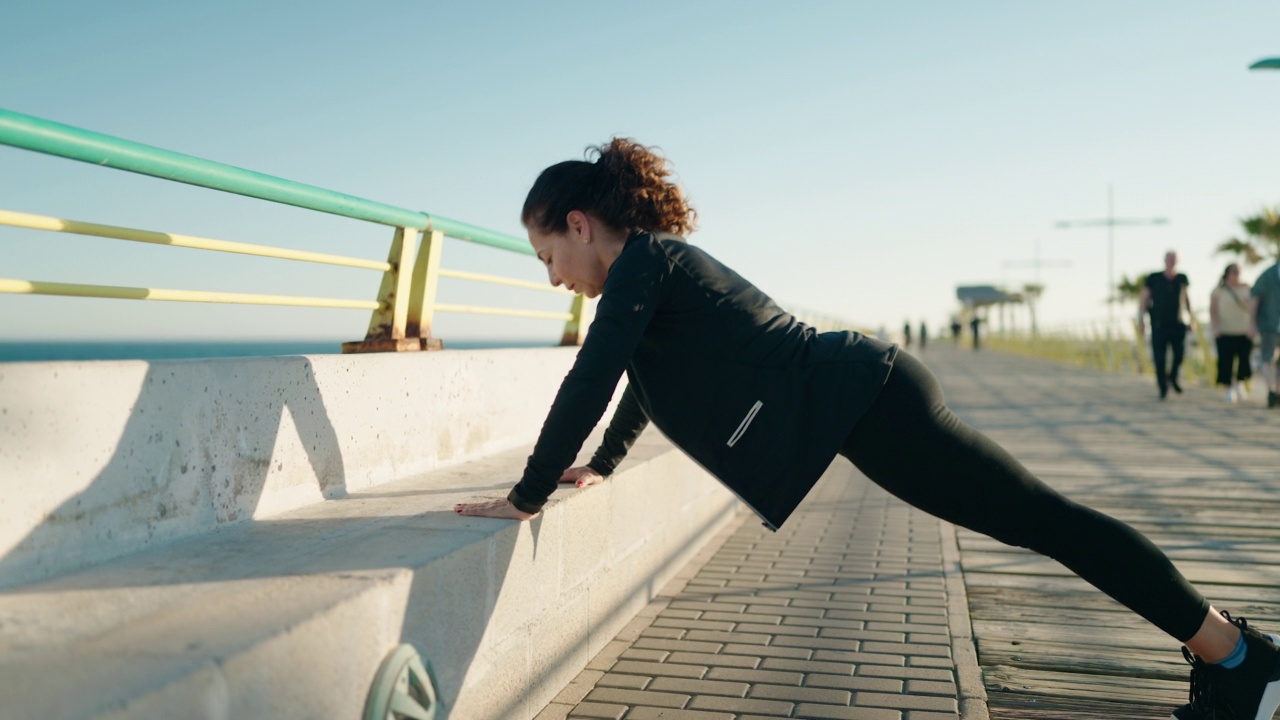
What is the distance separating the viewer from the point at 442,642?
2344mm

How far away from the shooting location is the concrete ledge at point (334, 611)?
1.60 meters

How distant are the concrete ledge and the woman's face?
671 millimetres

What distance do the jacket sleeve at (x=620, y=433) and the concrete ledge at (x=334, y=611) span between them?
3.9 inches

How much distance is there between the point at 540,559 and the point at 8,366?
4.68 ft

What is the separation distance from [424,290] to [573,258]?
175 centimetres

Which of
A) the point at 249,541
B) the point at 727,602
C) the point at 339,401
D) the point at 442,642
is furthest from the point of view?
the point at 727,602

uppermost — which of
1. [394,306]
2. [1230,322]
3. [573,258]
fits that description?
[573,258]

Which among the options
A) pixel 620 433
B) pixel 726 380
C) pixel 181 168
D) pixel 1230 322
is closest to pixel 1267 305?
pixel 1230 322

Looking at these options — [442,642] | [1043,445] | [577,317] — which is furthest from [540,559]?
[1043,445]

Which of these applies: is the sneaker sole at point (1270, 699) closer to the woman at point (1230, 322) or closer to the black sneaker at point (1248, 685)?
the black sneaker at point (1248, 685)

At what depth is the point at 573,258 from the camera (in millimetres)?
2807

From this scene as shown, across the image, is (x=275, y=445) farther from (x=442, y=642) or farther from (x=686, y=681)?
(x=686, y=681)

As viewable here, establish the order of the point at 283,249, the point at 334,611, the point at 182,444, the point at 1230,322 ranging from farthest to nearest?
1. the point at 1230,322
2. the point at 283,249
3. the point at 182,444
4. the point at 334,611

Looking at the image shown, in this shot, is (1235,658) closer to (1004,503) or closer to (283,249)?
(1004,503)
